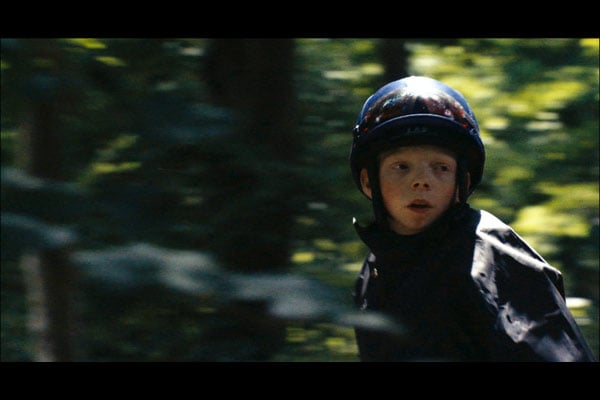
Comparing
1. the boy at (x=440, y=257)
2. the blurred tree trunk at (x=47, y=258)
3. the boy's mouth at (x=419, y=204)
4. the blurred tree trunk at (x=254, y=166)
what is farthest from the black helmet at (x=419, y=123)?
the blurred tree trunk at (x=47, y=258)

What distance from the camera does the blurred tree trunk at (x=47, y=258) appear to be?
64.5 inches

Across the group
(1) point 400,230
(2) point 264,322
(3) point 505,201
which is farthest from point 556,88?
(2) point 264,322

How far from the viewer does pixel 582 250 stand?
13.3 ft

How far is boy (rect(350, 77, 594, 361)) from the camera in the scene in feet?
6.19

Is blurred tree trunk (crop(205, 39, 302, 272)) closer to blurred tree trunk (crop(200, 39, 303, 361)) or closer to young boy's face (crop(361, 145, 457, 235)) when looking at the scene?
blurred tree trunk (crop(200, 39, 303, 361))

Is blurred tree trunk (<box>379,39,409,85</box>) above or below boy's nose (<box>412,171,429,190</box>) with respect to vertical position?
above

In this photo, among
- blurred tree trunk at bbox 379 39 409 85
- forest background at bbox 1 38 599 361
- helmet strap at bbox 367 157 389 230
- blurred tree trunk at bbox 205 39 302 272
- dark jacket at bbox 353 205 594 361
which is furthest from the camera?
blurred tree trunk at bbox 379 39 409 85

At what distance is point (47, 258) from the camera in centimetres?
159

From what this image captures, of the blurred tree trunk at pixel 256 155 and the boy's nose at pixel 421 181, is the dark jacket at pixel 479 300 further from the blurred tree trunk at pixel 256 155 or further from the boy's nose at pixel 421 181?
the blurred tree trunk at pixel 256 155

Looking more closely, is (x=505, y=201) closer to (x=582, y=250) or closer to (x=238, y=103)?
(x=582, y=250)

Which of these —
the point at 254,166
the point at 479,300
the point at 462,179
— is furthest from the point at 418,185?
the point at 254,166

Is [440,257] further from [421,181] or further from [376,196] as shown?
[376,196]

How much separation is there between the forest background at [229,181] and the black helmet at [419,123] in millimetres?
353

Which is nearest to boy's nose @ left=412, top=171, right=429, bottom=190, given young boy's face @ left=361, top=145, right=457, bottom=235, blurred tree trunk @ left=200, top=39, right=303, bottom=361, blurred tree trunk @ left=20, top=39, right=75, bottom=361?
young boy's face @ left=361, top=145, right=457, bottom=235
